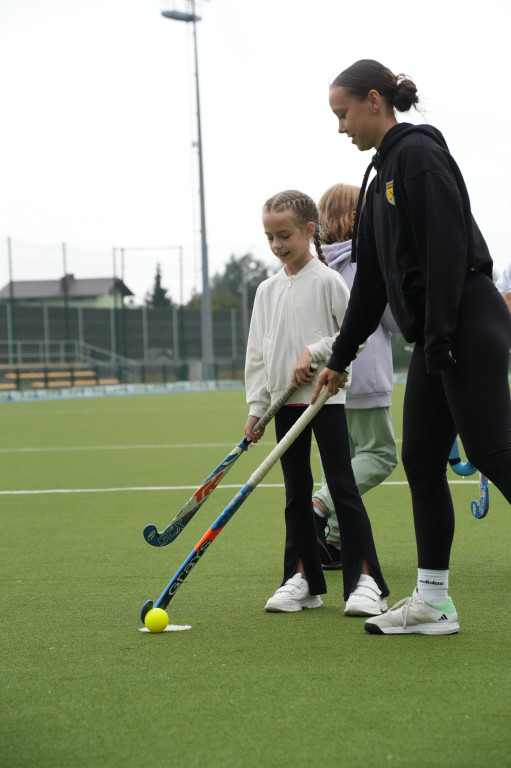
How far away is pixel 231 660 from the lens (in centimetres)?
349

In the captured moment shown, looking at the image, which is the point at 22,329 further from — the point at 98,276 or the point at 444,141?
the point at 444,141

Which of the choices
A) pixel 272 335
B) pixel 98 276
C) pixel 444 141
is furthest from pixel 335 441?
pixel 98 276

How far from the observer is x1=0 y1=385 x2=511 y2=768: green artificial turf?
2.64 m

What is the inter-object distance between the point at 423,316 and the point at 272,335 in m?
1.05

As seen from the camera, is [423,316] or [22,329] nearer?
[423,316]

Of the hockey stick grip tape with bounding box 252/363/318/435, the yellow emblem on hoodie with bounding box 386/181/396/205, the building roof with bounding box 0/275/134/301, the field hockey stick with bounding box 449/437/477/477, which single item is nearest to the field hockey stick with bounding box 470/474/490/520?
the field hockey stick with bounding box 449/437/477/477

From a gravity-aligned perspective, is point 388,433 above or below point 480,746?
above

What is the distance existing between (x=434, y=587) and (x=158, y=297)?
3568 centimetres

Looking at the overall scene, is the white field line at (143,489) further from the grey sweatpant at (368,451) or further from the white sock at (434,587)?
the white sock at (434,587)

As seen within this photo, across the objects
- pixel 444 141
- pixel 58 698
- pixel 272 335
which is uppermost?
pixel 444 141

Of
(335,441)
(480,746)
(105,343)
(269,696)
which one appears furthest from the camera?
(105,343)

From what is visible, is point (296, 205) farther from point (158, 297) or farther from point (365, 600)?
point (158, 297)

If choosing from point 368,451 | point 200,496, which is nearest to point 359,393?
point 368,451

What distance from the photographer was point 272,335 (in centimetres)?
442
